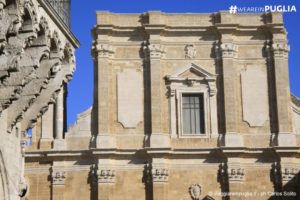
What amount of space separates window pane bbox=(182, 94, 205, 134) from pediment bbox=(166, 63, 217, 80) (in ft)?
2.29

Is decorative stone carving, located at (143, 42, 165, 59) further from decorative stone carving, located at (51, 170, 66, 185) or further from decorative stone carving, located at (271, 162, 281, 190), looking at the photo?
decorative stone carving, located at (271, 162, 281, 190)

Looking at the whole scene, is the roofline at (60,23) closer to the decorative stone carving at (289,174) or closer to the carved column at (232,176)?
the carved column at (232,176)

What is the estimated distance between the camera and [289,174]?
25.7 meters

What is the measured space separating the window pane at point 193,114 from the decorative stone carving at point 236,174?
76.4 inches

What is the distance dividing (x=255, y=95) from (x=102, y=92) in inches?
223

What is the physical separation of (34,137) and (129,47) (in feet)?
16.0

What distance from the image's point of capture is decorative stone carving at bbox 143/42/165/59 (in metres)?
27.1

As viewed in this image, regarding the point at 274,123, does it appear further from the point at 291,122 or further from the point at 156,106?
the point at 156,106

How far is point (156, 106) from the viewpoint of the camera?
26.6 m

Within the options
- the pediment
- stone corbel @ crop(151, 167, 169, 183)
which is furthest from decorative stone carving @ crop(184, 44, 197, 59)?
stone corbel @ crop(151, 167, 169, 183)

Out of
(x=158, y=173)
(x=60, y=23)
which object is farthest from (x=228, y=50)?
(x=60, y=23)

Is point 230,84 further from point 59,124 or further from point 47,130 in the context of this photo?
point 47,130

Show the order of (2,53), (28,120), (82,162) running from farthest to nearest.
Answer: (82,162), (28,120), (2,53)

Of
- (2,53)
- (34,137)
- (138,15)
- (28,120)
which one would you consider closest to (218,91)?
(138,15)
